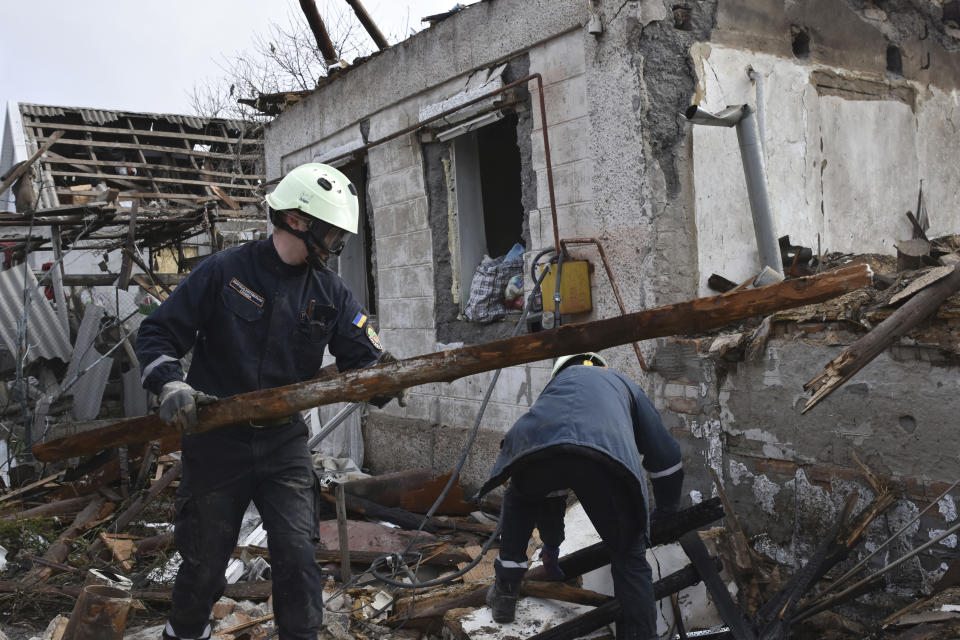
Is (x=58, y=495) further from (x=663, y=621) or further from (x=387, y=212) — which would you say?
(x=663, y=621)

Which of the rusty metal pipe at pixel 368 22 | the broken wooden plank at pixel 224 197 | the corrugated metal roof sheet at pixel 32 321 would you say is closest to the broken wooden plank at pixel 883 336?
the rusty metal pipe at pixel 368 22

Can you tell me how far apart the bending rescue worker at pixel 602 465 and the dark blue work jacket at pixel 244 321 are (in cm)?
101

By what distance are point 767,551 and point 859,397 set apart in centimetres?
100

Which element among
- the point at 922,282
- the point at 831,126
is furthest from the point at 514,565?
the point at 831,126

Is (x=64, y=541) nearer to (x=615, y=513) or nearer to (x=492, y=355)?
(x=615, y=513)

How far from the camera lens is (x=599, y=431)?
3.17m

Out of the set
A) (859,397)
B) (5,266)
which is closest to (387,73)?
(859,397)

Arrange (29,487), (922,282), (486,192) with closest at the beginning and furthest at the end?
(922,282) < (29,487) < (486,192)

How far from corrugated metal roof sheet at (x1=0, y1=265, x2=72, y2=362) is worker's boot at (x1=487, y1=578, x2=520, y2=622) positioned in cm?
Result: 928

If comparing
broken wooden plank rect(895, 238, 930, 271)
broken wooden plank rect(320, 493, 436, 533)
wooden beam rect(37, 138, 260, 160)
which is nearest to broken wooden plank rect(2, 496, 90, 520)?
broken wooden plank rect(320, 493, 436, 533)

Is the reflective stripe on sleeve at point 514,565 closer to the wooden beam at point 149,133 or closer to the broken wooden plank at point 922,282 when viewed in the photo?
the broken wooden plank at point 922,282

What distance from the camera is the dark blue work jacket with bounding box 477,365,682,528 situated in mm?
3156

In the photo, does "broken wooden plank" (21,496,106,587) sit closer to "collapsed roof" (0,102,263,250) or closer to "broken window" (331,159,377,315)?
"broken window" (331,159,377,315)

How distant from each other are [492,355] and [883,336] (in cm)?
177
